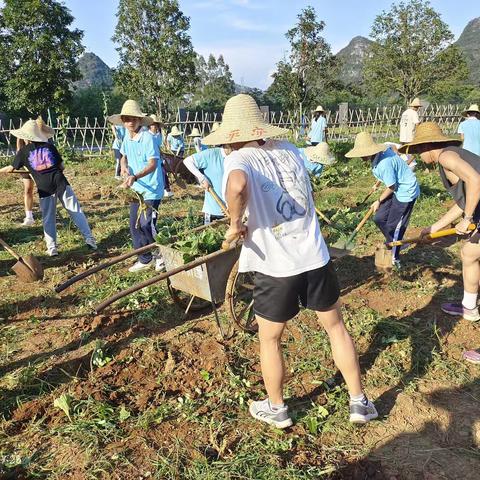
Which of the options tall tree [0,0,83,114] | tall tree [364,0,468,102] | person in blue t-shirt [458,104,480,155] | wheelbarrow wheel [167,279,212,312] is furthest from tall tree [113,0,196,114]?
wheelbarrow wheel [167,279,212,312]

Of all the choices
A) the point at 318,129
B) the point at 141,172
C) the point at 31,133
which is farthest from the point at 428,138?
the point at 318,129

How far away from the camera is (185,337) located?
12.8 feet

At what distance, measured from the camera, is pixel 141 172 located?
195 inches

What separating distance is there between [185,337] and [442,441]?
2105mm

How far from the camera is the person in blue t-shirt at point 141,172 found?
16.4ft

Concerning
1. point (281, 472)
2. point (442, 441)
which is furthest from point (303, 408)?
point (442, 441)

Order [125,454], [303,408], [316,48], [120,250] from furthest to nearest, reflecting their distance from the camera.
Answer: [316,48], [120,250], [303,408], [125,454]

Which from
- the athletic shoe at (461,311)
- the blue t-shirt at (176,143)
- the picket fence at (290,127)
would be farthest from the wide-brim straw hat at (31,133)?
the picket fence at (290,127)

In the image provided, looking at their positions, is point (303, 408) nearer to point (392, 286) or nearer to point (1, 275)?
point (392, 286)

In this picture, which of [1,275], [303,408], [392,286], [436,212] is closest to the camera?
[303,408]

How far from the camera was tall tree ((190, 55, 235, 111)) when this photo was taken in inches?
1660

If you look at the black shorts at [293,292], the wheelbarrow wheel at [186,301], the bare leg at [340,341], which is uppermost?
the black shorts at [293,292]

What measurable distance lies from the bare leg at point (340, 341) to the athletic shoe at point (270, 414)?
1.53ft

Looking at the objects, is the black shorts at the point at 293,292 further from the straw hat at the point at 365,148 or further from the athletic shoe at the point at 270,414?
the straw hat at the point at 365,148
